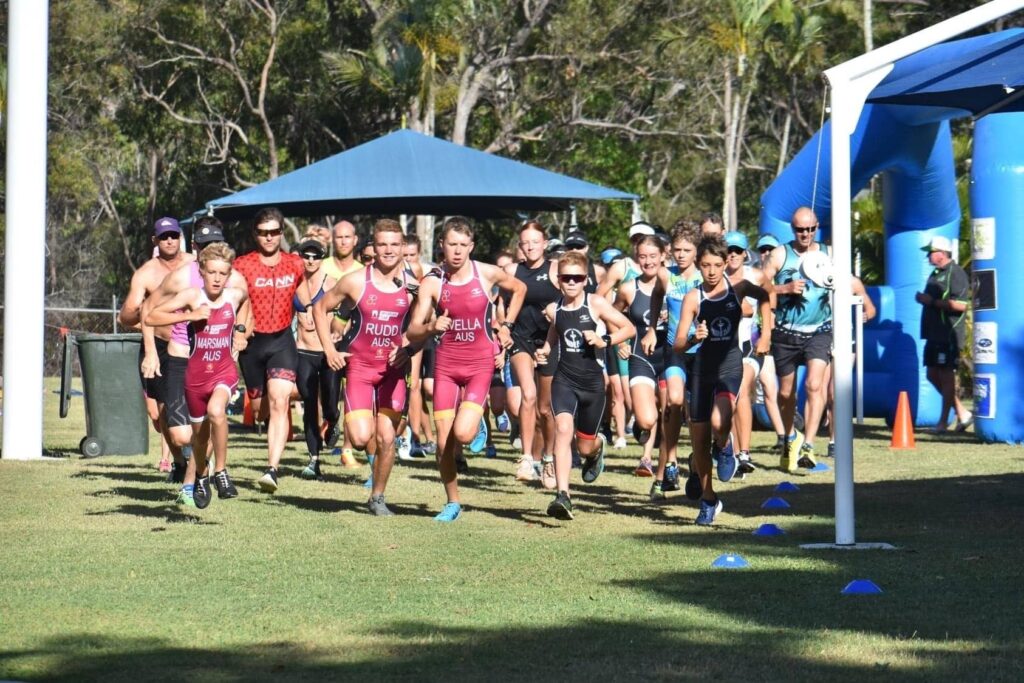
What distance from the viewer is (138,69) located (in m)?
44.1

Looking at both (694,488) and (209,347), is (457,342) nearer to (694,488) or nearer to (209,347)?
(209,347)

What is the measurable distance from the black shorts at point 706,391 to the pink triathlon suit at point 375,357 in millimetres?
1991

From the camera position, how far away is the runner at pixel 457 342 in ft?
36.9

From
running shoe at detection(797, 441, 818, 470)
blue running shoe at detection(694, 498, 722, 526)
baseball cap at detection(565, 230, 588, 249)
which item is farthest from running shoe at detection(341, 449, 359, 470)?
blue running shoe at detection(694, 498, 722, 526)

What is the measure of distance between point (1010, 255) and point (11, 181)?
9990 mm

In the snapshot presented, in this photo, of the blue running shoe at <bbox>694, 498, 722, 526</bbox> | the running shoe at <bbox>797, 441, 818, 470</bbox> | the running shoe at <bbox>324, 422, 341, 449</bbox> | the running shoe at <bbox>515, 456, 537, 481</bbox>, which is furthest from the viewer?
the running shoe at <bbox>324, 422, 341, 449</bbox>

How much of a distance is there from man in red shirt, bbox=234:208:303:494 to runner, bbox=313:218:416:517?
1.61 meters

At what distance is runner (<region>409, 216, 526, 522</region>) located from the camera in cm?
1123

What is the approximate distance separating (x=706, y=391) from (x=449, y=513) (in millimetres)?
1926

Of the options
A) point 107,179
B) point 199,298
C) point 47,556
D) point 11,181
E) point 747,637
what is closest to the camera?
point 747,637

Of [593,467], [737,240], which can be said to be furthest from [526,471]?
[737,240]

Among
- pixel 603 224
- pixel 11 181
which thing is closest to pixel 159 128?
pixel 603 224

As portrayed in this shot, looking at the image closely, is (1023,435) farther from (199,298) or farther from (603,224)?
(603,224)

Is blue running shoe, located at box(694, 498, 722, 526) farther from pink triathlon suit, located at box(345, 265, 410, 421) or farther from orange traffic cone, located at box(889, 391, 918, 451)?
orange traffic cone, located at box(889, 391, 918, 451)
